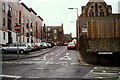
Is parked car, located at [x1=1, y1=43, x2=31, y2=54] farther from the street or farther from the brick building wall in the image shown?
the brick building wall

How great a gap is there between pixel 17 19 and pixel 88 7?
26.6m

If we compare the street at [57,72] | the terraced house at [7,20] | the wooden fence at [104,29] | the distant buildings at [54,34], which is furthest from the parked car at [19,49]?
the distant buildings at [54,34]

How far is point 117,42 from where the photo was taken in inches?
712

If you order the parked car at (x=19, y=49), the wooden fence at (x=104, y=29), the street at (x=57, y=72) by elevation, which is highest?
the wooden fence at (x=104, y=29)

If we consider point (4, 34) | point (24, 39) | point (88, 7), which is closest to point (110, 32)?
point (4, 34)

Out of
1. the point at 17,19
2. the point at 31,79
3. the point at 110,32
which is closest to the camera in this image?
the point at 31,79

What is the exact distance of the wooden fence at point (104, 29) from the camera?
59.9 ft

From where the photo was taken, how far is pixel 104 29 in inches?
729

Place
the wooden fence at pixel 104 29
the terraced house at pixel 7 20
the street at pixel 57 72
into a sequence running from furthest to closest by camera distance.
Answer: the terraced house at pixel 7 20 < the wooden fence at pixel 104 29 < the street at pixel 57 72

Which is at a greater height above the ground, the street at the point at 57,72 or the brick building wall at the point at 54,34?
the brick building wall at the point at 54,34

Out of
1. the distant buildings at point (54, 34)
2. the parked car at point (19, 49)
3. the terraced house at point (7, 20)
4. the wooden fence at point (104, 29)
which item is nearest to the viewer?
the wooden fence at point (104, 29)

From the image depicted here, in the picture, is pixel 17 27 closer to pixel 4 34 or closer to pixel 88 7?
pixel 4 34

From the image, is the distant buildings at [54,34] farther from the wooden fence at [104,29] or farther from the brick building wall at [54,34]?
the wooden fence at [104,29]

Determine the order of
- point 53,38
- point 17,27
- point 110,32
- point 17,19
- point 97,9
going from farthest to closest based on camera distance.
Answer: point 53,38
point 97,9
point 17,19
point 17,27
point 110,32
